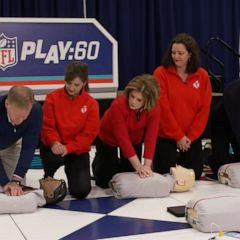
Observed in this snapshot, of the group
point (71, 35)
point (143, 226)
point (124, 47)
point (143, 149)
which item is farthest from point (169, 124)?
point (124, 47)

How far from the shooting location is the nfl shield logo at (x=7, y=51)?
4598mm

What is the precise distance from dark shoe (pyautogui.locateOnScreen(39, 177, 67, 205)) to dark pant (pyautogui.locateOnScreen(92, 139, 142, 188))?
47 cm

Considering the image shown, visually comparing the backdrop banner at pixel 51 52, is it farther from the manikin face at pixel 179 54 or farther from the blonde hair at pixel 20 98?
the blonde hair at pixel 20 98

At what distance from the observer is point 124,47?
678cm

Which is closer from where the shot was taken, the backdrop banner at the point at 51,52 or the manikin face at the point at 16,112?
the manikin face at the point at 16,112

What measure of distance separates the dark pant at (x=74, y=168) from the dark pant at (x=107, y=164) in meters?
0.18

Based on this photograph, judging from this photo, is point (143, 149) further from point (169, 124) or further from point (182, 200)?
point (182, 200)

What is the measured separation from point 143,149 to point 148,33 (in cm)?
347

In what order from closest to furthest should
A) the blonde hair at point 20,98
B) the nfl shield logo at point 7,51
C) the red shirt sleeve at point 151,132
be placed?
the blonde hair at point 20,98, the red shirt sleeve at point 151,132, the nfl shield logo at point 7,51

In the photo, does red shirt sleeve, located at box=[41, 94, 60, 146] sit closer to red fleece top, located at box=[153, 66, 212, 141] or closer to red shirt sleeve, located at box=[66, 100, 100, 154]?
red shirt sleeve, located at box=[66, 100, 100, 154]

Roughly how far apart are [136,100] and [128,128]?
0.23 m

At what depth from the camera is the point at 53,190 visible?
3053 millimetres

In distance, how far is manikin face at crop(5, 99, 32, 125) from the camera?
2674 mm

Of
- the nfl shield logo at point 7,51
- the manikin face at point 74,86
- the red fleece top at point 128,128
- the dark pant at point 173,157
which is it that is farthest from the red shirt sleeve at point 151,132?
the nfl shield logo at point 7,51
